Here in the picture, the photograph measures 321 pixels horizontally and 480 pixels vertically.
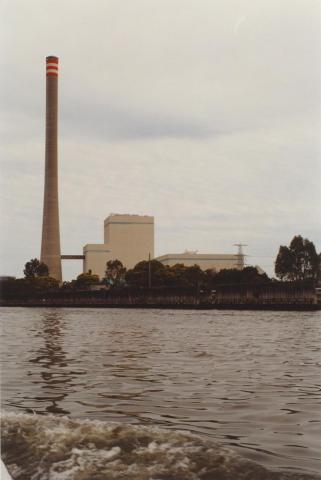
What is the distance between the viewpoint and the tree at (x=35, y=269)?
479 feet

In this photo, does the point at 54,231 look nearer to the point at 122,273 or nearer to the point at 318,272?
the point at 122,273

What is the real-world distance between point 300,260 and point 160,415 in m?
126

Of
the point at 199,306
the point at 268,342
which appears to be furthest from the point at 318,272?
the point at 268,342

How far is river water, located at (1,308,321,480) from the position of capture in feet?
18.5

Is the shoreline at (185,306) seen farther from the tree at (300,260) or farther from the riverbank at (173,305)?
the tree at (300,260)

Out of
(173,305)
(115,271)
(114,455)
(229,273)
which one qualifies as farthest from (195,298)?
(115,271)

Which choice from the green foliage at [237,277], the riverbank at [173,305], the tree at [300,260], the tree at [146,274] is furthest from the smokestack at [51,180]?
the tree at [300,260]

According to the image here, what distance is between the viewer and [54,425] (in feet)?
23.0

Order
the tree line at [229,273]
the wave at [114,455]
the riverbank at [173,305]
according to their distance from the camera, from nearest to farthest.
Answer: the wave at [114,455] → the riverbank at [173,305] → the tree line at [229,273]

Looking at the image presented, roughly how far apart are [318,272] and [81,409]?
12627cm

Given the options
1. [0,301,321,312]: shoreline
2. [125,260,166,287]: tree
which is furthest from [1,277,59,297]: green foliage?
[0,301,321,312]: shoreline

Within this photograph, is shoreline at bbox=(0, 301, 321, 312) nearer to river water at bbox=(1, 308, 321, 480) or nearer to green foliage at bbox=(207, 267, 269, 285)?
green foliage at bbox=(207, 267, 269, 285)

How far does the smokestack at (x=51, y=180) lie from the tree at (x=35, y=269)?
1.38 meters

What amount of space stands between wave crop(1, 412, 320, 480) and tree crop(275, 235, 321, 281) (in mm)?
127134
